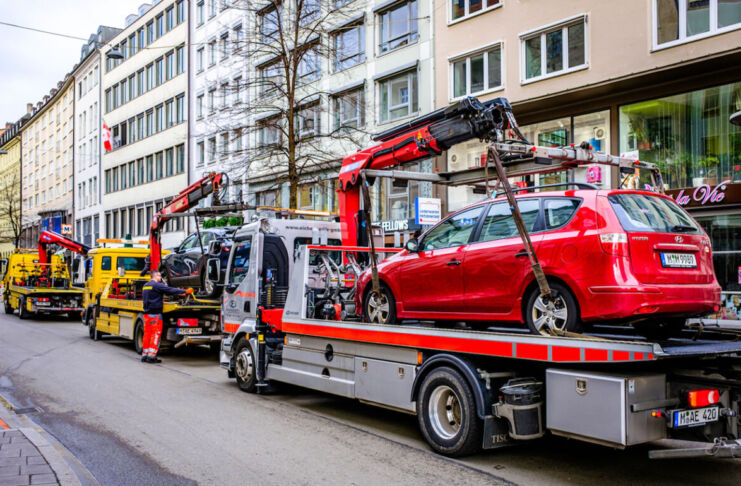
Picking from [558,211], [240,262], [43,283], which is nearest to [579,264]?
[558,211]

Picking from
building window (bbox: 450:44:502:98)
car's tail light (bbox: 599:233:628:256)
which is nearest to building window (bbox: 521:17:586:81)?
building window (bbox: 450:44:502:98)

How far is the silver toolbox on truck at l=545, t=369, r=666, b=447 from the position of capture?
5.14 m

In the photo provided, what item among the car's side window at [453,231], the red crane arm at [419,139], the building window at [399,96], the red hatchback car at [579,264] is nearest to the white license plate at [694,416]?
the red hatchback car at [579,264]

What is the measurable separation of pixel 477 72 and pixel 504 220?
Result: 1529cm

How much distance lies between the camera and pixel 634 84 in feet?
55.8

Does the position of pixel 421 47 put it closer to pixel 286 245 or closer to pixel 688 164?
pixel 688 164

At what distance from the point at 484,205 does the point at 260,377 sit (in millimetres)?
4409

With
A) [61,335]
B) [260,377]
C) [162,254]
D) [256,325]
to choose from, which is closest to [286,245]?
[256,325]

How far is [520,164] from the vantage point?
25.1 ft

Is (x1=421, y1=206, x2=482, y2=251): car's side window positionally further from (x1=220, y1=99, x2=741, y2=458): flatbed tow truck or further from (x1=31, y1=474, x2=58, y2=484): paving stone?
(x1=31, y1=474, x2=58, y2=484): paving stone

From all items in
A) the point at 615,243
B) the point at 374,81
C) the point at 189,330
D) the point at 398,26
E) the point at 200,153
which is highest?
the point at 398,26

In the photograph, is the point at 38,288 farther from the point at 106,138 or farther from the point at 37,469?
the point at 106,138

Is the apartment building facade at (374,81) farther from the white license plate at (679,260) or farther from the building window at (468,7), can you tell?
the white license plate at (679,260)

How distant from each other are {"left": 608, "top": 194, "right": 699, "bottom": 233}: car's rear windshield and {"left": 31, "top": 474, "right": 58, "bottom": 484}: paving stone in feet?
16.6
